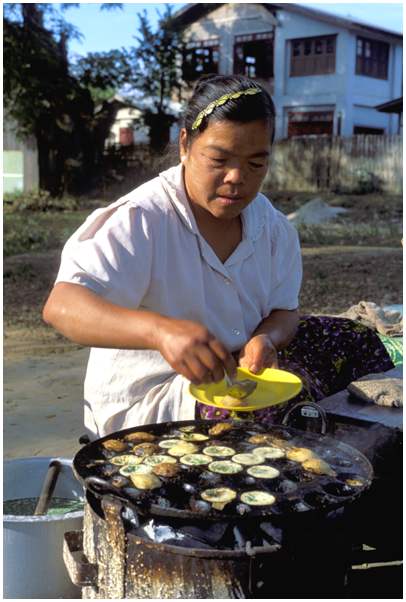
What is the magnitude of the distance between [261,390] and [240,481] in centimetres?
30

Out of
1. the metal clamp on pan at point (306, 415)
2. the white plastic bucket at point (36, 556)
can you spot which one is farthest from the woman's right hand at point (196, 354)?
the white plastic bucket at point (36, 556)

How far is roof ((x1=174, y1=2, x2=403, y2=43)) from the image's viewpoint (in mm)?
23469

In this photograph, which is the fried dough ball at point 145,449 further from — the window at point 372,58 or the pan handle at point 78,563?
the window at point 372,58

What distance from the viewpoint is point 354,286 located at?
8266 millimetres

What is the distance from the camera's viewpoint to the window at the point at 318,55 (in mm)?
24391

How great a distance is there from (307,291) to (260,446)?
6.02 meters

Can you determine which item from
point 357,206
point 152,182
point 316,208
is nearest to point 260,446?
point 152,182

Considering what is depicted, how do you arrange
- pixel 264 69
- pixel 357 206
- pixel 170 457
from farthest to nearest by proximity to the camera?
pixel 264 69 < pixel 357 206 < pixel 170 457

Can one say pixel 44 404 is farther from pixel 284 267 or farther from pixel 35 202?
pixel 35 202

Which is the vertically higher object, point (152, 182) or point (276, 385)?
point (152, 182)

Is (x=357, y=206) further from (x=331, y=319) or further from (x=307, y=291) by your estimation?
(x=331, y=319)

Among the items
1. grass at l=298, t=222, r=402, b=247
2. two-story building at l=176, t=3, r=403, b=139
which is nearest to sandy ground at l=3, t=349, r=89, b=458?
grass at l=298, t=222, r=402, b=247

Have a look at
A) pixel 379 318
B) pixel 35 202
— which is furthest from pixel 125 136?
pixel 379 318

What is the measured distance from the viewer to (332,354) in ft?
10.0
